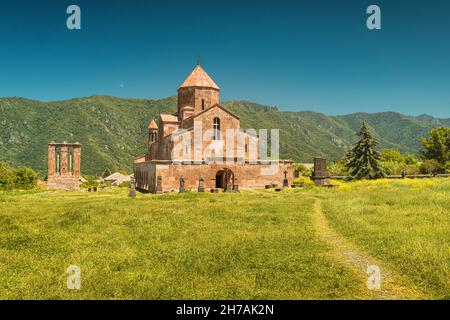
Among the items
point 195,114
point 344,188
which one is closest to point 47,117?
point 195,114

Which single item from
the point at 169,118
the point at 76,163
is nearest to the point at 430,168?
the point at 169,118

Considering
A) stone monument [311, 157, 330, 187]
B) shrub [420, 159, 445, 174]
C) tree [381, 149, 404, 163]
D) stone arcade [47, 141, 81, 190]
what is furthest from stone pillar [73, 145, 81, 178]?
tree [381, 149, 404, 163]

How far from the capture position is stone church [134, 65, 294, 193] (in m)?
29.5

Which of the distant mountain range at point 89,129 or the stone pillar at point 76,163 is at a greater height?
the distant mountain range at point 89,129

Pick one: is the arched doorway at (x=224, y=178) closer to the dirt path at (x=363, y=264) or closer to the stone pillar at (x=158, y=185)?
the stone pillar at (x=158, y=185)

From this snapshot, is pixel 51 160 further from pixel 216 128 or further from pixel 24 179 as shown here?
pixel 216 128

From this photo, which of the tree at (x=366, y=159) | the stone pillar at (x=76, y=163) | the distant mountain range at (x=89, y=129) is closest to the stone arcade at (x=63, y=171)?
the stone pillar at (x=76, y=163)

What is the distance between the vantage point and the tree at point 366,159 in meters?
36.2

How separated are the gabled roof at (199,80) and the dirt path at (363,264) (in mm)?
25894

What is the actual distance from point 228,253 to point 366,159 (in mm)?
31539

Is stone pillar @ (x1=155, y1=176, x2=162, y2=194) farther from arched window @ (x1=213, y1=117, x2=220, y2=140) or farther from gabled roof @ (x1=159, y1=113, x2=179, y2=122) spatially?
gabled roof @ (x1=159, y1=113, x2=179, y2=122)

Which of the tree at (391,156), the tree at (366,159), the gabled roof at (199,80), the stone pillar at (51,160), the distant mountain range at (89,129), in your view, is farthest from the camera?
the distant mountain range at (89,129)

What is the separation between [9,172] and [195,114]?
30.8 metres

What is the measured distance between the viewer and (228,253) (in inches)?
→ 335
